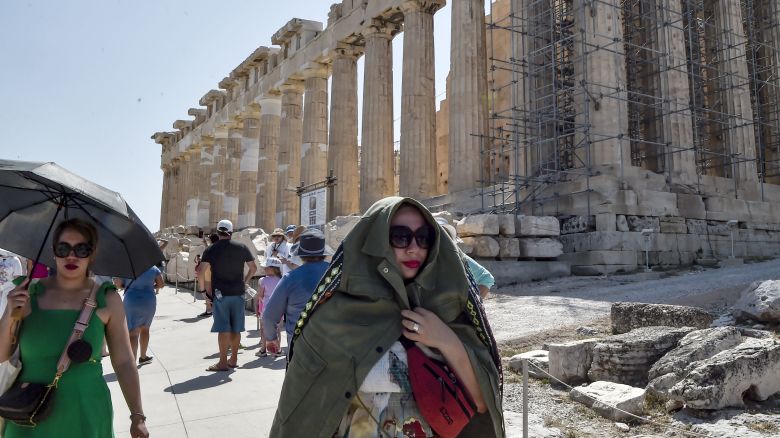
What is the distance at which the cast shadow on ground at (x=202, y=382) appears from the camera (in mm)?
5535

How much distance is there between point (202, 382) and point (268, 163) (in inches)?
861

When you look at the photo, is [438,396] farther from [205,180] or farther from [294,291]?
[205,180]

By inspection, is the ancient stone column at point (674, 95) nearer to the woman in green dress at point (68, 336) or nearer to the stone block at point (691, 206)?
the stone block at point (691, 206)

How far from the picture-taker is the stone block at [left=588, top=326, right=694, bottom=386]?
5227 millimetres

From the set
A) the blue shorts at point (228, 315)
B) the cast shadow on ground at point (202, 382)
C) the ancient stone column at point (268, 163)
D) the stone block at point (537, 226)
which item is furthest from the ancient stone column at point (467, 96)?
the ancient stone column at point (268, 163)

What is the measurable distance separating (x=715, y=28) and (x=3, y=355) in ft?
64.8

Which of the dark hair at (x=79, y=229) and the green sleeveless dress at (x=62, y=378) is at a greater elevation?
the dark hair at (x=79, y=229)

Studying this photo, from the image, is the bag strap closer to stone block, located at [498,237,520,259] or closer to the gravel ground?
the gravel ground

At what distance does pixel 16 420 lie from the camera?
2.31 metres

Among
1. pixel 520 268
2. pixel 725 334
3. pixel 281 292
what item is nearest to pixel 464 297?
pixel 281 292

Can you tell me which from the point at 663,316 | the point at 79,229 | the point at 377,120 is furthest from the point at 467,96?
the point at 79,229

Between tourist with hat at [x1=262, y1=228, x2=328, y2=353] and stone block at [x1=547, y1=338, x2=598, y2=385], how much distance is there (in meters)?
2.45

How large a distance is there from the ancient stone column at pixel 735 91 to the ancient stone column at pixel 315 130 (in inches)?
520

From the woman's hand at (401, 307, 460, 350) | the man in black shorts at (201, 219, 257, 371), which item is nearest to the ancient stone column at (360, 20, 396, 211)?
the man in black shorts at (201, 219, 257, 371)
